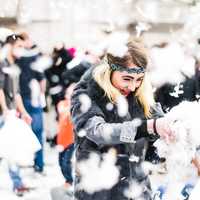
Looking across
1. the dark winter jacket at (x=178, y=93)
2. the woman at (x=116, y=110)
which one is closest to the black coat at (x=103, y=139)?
the woman at (x=116, y=110)

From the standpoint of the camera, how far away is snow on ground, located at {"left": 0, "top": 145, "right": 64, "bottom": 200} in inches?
176

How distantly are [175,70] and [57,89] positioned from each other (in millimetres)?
1262

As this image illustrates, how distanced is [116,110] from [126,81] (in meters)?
0.11

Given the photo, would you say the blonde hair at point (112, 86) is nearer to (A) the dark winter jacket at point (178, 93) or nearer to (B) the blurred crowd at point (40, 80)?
(A) the dark winter jacket at point (178, 93)

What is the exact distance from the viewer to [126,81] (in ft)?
8.00

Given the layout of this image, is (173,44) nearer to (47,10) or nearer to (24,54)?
(24,54)

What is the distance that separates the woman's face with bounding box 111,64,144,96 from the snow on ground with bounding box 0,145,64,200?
2.00m

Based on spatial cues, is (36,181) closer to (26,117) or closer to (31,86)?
(26,117)

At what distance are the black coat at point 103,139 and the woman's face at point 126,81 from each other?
0.05m

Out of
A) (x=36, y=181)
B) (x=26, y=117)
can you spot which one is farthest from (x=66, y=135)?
(x=36, y=181)

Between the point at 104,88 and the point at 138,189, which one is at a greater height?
the point at 104,88

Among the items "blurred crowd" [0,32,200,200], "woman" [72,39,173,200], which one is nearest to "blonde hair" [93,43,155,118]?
"woman" [72,39,173,200]

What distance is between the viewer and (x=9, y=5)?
5543 mm

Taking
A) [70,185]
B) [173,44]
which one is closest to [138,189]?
[173,44]
